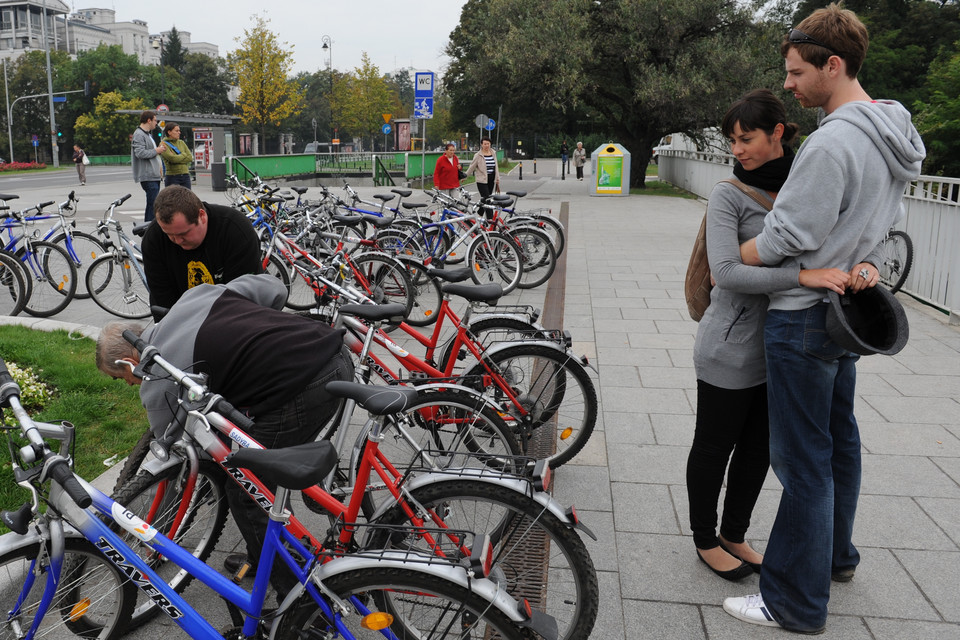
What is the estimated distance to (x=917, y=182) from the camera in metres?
8.45

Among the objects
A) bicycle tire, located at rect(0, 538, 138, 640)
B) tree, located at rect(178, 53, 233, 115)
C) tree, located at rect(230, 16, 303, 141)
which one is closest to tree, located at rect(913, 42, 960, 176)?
bicycle tire, located at rect(0, 538, 138, 640)

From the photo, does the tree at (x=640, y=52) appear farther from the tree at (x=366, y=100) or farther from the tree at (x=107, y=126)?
the tree at (x=107, y=126)

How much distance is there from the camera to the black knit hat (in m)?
2.39

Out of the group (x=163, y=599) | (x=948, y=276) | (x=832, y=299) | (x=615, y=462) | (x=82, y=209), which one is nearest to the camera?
(x=163, y=599)

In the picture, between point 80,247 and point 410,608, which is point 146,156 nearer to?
point 80,247

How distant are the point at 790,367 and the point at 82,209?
18789mm

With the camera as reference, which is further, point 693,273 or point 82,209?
point 82,209

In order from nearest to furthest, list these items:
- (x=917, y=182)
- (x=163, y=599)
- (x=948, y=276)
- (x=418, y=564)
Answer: (x=418, y=564) → (x=163, y=599) → (x=948, y=276) → (x=917, y=182)

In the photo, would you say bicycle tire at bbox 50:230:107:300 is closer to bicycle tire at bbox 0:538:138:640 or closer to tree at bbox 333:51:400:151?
bicycle tire at bbox 0:538:138:640

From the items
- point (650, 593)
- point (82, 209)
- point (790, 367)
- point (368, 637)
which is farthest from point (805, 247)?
point (82, 209)

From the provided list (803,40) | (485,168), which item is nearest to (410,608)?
(803,40)

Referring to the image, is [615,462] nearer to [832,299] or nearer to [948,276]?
[832,299]

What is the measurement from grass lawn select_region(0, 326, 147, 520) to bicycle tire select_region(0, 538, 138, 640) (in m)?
1.20

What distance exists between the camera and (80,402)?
4.68 metres
